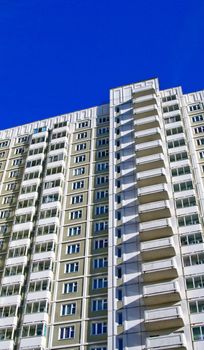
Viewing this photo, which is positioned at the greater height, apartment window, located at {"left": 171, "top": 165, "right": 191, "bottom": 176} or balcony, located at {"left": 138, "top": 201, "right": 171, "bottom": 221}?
apartment window, located at {"left": 171, "top": 165, "right": 191, "bottom": 176}

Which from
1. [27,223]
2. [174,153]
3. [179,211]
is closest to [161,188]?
[179,211]

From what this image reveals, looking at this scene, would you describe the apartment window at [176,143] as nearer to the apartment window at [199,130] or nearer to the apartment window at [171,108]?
the apartment window at [199,130]

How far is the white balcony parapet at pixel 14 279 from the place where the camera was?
47656 millimetres

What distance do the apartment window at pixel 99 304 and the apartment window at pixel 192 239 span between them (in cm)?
978

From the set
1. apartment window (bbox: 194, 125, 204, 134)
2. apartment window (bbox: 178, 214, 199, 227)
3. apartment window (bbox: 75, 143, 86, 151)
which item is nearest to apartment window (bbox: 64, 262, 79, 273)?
apartment window (bbox: 178, 214, 199, 227)

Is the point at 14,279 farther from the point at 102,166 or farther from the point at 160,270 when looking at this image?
the point at 102,166

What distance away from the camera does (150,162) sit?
52812mm

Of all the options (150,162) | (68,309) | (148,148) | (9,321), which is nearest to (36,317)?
(9,321)

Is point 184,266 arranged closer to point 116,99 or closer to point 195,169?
point 195,169

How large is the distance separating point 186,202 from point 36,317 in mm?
19703

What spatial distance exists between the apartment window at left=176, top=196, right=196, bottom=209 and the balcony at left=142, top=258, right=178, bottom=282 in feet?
25.4

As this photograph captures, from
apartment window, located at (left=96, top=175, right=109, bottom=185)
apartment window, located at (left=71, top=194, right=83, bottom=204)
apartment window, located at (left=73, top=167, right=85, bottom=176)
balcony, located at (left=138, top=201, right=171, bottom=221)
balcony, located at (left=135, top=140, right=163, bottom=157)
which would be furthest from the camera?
apartment window, located at (left=73, top=167, right=85, bottom=176)

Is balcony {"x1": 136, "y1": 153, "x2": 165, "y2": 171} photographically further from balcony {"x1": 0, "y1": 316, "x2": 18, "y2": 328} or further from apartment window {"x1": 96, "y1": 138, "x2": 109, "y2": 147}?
balcony {"x1": 0, "y1": 316, "x2": 18, "y2": 328}

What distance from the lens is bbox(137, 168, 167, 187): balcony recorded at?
5103 cm
